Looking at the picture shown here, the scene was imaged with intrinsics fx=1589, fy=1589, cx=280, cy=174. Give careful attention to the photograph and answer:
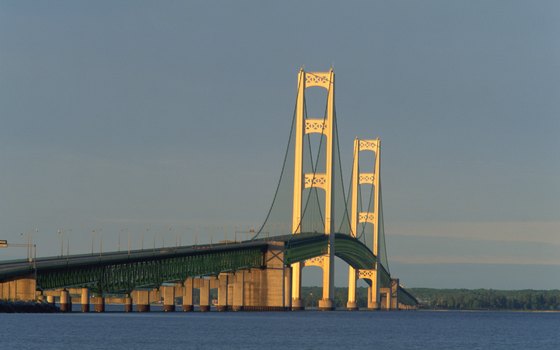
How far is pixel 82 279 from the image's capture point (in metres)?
122

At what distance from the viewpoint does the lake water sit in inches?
3364

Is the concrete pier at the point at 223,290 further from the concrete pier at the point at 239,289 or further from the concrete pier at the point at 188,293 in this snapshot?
the concrete pier at the point at 188,293

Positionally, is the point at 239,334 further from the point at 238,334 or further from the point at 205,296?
the point at 205,296

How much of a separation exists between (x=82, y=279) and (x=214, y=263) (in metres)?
25.7

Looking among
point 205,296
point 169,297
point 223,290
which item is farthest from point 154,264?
point 205,296

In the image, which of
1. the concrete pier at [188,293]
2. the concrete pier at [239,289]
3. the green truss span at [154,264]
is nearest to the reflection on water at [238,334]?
the green truss span at [154,264]

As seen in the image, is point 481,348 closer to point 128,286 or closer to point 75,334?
point 75,334

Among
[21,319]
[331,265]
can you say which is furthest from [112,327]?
[331,265]

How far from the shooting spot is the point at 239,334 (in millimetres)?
98188

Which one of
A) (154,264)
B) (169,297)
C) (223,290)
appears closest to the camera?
(154,264)

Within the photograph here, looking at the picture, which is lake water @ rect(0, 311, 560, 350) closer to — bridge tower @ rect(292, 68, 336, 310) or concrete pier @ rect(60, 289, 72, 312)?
concrete pier @ rect(60, 289, 72, 312)

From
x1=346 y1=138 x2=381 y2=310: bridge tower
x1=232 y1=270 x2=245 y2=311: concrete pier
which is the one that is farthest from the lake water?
x1=346 y1=138 x2=381 y2=310: bridge tower

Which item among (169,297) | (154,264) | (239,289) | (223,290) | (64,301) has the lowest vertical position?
(64,301)

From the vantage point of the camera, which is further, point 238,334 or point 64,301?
point 64,301
